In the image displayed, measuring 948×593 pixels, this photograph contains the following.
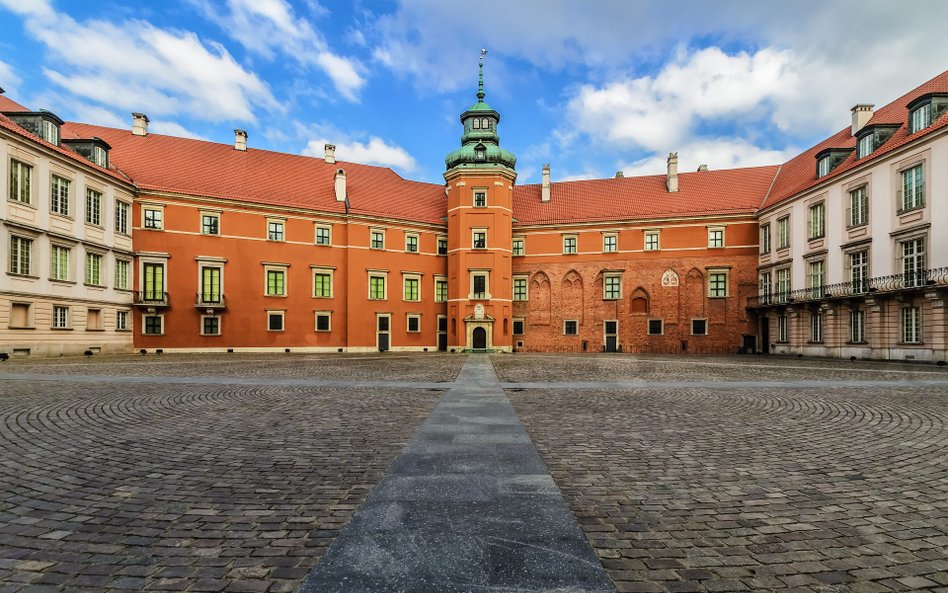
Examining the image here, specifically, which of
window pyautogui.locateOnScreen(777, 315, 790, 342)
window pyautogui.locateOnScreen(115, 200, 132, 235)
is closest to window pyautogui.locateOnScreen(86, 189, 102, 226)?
window pyautogui.locateOnScreen(115, 200, 132, 235)

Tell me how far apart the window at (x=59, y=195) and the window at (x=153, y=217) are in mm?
5348

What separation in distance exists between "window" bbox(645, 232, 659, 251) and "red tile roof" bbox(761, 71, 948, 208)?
27.6 feet

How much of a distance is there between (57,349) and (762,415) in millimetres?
34696

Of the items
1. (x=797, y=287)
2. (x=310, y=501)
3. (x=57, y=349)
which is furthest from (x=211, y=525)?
(x=797, y=287)

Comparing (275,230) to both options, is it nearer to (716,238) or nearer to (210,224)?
(210,224)

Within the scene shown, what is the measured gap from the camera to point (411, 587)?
2.91 metres

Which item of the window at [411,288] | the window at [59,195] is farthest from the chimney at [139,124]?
the window at [411,288]

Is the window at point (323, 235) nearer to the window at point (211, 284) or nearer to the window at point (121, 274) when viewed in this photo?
the window at point (211, 284)

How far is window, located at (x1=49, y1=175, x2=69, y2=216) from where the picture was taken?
2825cm

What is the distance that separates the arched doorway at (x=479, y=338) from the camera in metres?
40.8

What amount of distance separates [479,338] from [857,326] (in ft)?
83.3

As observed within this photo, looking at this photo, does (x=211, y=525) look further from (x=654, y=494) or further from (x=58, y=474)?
(x=654, y=494)

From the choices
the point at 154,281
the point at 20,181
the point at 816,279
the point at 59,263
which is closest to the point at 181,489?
the point at 20,181

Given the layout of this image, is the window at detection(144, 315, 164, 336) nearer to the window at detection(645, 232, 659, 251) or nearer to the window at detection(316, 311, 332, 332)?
the window at detection(316, 311, 332, 332)
